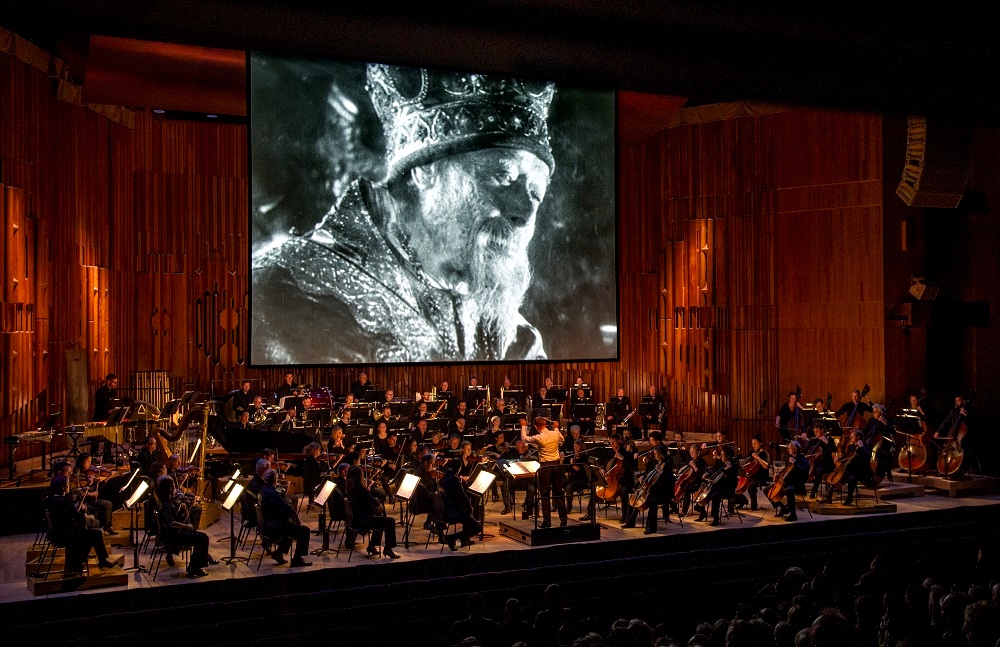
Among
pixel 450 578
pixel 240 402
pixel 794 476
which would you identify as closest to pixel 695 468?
pixel 794 476

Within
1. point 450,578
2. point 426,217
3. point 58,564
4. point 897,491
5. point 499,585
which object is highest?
point 426,217

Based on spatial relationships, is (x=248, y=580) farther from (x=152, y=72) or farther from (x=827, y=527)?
(x=152, y=72)

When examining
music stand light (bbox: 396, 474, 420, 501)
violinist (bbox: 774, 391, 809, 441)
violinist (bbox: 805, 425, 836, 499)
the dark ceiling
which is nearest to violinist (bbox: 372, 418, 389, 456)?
music stand light (bbox: 396, 474, 420, 501)

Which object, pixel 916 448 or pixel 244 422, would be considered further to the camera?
pixel 916 448

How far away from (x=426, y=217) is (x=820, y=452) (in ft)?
19.2

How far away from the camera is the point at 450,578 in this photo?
375 inches

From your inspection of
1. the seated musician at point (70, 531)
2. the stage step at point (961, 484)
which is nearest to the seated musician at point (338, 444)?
the seated musician at point (70, 531)

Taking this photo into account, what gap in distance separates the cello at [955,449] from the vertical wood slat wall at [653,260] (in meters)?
2.23

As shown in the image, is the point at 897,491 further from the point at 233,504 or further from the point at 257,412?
the point at 257,412

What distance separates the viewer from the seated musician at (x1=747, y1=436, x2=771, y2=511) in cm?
1187

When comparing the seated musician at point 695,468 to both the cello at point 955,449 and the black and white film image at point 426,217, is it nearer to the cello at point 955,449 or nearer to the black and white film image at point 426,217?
the black and white film image at point 426,217

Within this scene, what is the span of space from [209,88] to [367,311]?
488 centimetres

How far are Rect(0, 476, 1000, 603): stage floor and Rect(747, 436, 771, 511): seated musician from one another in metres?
0.24

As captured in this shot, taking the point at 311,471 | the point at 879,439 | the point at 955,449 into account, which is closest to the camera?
the point at 311,471
